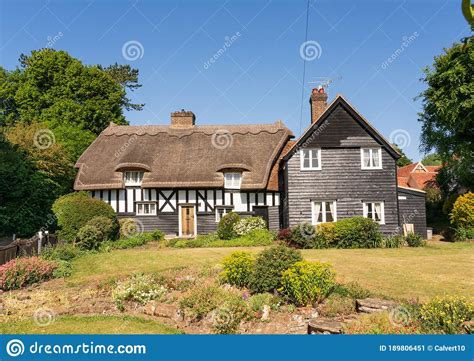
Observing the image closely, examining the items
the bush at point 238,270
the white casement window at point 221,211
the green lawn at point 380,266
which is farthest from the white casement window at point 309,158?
the bush at point 238,270

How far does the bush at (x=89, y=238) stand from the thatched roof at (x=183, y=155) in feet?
22.2

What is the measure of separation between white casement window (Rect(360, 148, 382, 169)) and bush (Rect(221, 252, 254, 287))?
15076 mm

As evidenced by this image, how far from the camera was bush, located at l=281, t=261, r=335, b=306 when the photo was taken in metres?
10.3

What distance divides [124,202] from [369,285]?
69.7 feet

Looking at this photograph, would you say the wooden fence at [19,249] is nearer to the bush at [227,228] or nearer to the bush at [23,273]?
the bush at [23,273]

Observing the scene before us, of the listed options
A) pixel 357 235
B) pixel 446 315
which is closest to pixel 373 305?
pixel 446 315

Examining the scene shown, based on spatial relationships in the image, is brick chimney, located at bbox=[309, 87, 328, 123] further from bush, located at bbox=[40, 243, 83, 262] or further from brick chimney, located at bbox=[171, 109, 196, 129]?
bush, located at bbox=[40, 243, 83, 262]

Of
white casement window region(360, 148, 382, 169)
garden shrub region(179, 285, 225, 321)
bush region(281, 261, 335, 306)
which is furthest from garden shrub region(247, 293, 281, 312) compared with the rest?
white casement window region(360, 148, 382, 169)

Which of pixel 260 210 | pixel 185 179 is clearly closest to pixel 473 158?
pixel 260 210

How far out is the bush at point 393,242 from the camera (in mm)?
21438

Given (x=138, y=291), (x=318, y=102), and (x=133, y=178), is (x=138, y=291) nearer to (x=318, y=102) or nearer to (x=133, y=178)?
(x=133, y=178)

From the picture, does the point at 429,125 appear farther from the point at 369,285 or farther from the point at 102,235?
the point at 102,235

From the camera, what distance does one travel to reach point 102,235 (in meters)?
23.5

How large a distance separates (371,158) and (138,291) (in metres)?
18.0
